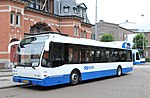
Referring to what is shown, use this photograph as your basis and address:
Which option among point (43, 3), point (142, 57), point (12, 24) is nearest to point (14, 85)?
point (12, 24)

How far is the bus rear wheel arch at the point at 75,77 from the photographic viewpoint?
14.0 metres

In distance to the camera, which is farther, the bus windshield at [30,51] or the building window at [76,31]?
the building window at [76,31]

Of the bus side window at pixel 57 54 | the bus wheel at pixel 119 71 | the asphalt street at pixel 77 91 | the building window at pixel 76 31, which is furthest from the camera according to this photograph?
the building window at pixel 76 31

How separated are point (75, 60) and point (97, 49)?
284cm

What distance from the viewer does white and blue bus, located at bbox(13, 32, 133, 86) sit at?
39.6ft

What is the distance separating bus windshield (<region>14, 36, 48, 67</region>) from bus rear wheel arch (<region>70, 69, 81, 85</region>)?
8.91ft

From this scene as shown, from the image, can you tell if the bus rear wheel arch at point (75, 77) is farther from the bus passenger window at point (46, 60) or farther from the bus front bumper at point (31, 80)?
the bus front bumper at point (31, 80)

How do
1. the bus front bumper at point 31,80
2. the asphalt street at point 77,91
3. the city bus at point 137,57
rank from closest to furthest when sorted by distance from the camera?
1. the asphalt street at point 77,91
2. the bus front bumper at point 31,80
3. the city bus at point 137,57

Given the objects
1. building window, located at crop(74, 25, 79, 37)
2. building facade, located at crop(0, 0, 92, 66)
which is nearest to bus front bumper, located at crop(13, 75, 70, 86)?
building facade, located at crop(0, 0, 92, 66)

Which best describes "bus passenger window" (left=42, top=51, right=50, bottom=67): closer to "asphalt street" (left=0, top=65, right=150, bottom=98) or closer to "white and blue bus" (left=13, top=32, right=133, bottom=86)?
"white and blue bus" (left=13, top=32, right=133, bottom=86)

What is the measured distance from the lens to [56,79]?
1260cm

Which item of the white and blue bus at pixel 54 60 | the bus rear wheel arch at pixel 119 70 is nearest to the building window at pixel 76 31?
the bus rear wheel arch at pixel 119 70

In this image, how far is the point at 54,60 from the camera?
12.5 m

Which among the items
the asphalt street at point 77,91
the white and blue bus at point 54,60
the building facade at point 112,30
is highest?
the building facade at point 112,30
